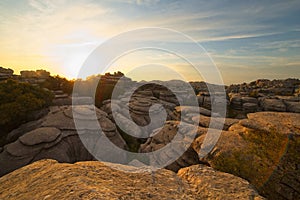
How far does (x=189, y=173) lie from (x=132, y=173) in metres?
1.63

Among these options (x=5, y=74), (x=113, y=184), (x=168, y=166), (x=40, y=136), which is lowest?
(x=168, y=166)

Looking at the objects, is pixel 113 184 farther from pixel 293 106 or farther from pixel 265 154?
pixel 293 106

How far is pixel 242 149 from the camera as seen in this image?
7008 mm

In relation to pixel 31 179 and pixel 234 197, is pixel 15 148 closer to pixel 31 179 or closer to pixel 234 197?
pixel 31 179

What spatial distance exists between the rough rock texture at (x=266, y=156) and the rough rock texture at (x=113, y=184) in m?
2.12

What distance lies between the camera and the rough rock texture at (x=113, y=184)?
302 centimetres

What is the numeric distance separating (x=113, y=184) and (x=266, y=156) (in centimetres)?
596

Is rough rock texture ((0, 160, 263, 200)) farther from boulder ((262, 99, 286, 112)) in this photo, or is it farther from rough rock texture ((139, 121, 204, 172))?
boulder ((262, 99, 286, 112))

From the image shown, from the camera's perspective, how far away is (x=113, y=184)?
3.42m

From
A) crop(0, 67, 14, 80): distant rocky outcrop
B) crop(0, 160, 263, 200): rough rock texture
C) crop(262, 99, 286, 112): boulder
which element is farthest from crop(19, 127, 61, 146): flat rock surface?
crop(0, 67, 14, 80): distant rocky outcrop

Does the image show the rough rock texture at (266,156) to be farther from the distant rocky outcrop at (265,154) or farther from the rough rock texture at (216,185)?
the rough rock texture at (216,185)

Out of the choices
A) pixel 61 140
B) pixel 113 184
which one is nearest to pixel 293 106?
pixel 61 140

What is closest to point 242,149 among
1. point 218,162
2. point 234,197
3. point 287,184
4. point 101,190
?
point 218,162

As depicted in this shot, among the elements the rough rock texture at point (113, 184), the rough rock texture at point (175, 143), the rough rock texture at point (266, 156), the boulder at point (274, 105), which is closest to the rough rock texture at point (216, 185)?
the rough rock texture at point (113, 184)
